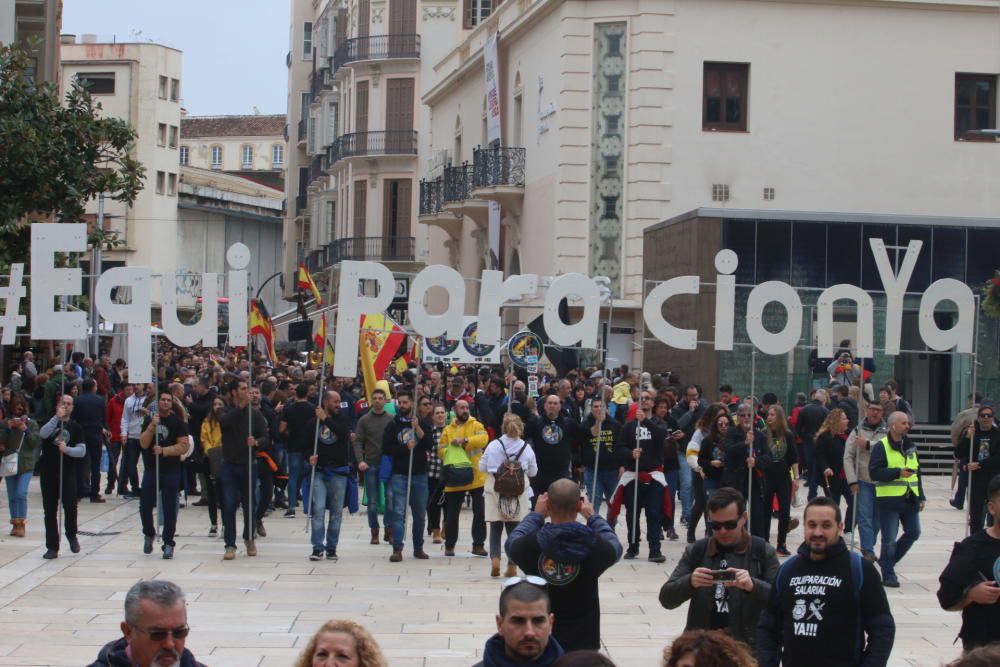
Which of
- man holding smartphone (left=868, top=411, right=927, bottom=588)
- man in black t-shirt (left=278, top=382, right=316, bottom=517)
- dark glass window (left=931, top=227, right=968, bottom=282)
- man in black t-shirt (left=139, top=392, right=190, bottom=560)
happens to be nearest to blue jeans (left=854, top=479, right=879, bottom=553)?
man holding smartphone (left=868, top=411, right=927, bottom=588)

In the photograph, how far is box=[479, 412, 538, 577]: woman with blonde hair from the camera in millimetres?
15203

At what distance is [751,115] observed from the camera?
35688 millimetres

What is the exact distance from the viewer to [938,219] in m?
30.4

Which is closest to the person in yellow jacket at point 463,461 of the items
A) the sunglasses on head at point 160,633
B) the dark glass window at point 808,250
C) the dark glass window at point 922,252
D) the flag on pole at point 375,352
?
the flag on pole at point 375,352

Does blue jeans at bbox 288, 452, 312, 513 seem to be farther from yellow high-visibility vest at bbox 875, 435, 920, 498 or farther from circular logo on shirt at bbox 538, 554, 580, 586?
circular logo on shirt at bbox 538, 554, 580, 586

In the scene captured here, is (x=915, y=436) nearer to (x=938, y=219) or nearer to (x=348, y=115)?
(x=938, y=219)

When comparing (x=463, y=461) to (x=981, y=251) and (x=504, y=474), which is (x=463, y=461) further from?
(x=981, y=251)

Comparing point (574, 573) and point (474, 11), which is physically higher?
point (474, 11)

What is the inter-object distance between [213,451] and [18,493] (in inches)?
81.8

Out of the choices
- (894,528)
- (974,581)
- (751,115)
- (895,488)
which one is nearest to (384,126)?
(751,115)

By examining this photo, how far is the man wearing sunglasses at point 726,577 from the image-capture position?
291 inches

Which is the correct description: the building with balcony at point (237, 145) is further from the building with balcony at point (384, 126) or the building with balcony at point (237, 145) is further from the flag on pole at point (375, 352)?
the flag on pole at point (375, 352)

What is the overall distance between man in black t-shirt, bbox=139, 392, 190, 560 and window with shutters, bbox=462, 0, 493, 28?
36.9 metres

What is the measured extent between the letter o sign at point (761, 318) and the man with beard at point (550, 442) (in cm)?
220
